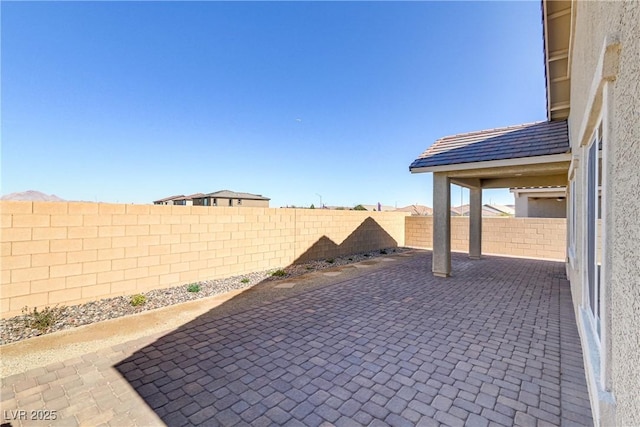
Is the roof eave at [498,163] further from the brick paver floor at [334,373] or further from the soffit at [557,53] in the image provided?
the brick paver floor at [334,373]

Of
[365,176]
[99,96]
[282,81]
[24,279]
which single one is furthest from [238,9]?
[365,176]

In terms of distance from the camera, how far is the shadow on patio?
3002 mm

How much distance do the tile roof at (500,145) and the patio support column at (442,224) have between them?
0.81 meters

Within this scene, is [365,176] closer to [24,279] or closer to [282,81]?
[282,81]

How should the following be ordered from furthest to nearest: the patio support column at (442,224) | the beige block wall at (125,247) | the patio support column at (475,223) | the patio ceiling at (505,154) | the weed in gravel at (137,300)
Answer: the patio support column at (475,223) → the patio support column at (442,224) → the patio ceiling at (505,154) → the weed in gravel at (137,300) → the beige block wall at (125,247)

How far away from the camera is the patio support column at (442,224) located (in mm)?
9414

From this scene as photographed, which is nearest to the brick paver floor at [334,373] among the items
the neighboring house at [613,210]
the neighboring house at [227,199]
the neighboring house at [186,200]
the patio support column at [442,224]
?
the neighboring house at [613,210]

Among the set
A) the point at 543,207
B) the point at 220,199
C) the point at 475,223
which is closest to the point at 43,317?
the point at 475,223

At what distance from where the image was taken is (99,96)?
41.2ft

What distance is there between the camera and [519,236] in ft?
46.1

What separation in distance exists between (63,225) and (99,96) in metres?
9.98

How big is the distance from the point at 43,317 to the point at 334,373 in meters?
5.60

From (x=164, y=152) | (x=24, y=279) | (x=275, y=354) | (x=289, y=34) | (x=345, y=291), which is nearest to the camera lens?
(x=275, y=354)

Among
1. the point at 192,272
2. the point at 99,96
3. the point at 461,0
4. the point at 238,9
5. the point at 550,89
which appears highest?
the point at 238,9
